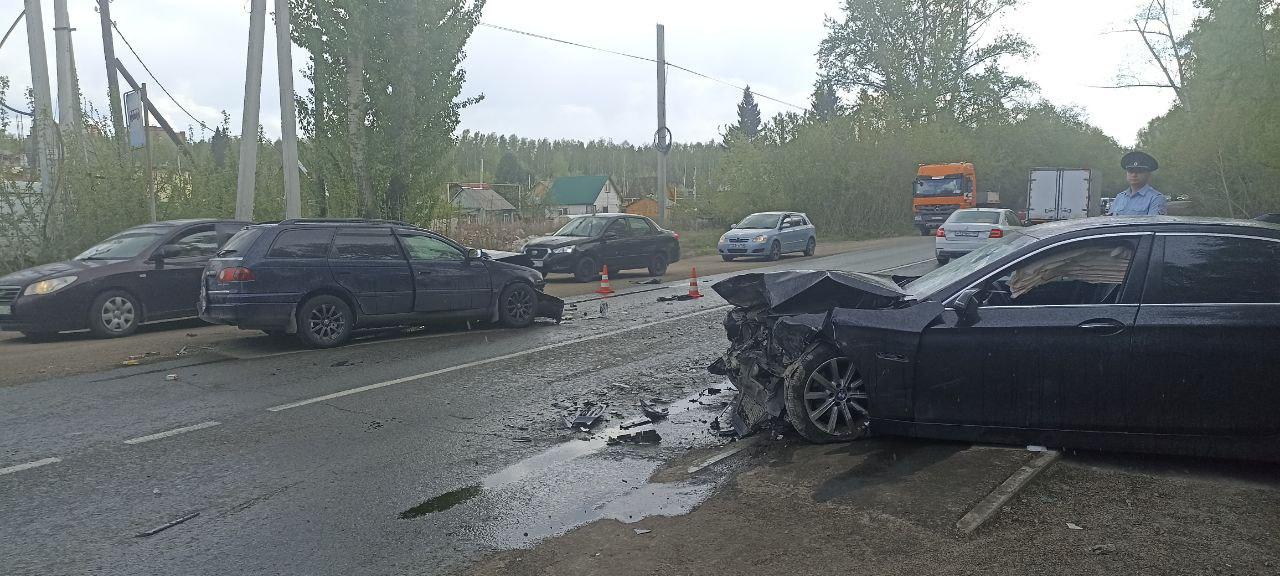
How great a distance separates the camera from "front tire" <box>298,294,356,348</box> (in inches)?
400

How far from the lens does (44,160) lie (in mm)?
15492

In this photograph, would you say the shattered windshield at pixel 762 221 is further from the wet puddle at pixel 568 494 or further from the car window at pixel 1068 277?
the car window at pixel 1068 277

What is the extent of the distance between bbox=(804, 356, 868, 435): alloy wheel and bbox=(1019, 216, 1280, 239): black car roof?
1467 millimetres

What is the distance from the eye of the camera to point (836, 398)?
5762 millimetres

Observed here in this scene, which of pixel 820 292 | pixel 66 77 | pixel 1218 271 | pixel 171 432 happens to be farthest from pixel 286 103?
pixel 1218 271

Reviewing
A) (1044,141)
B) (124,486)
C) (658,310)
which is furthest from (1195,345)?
(1044,141)

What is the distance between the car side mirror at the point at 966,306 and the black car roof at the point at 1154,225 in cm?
69

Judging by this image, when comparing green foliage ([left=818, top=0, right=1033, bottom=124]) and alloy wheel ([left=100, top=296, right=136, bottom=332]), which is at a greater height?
green foliage ([left=818, top=0, right=1033, bottom=124])

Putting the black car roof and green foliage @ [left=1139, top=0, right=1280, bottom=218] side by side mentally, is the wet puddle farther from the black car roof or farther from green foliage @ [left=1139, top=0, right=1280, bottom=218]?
green foliage @ [left=1139, top=0, right=1280, bottom=218]

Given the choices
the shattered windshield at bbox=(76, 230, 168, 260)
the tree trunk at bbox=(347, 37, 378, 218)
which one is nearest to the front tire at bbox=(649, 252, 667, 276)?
the tree trunk at bbox=(347, 37, 378, 218)

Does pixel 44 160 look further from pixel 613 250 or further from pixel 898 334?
pixel 898 334

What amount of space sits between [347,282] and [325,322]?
1.75 feet

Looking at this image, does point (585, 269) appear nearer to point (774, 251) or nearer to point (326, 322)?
point (774, 251)

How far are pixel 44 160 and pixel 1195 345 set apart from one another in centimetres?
1731
